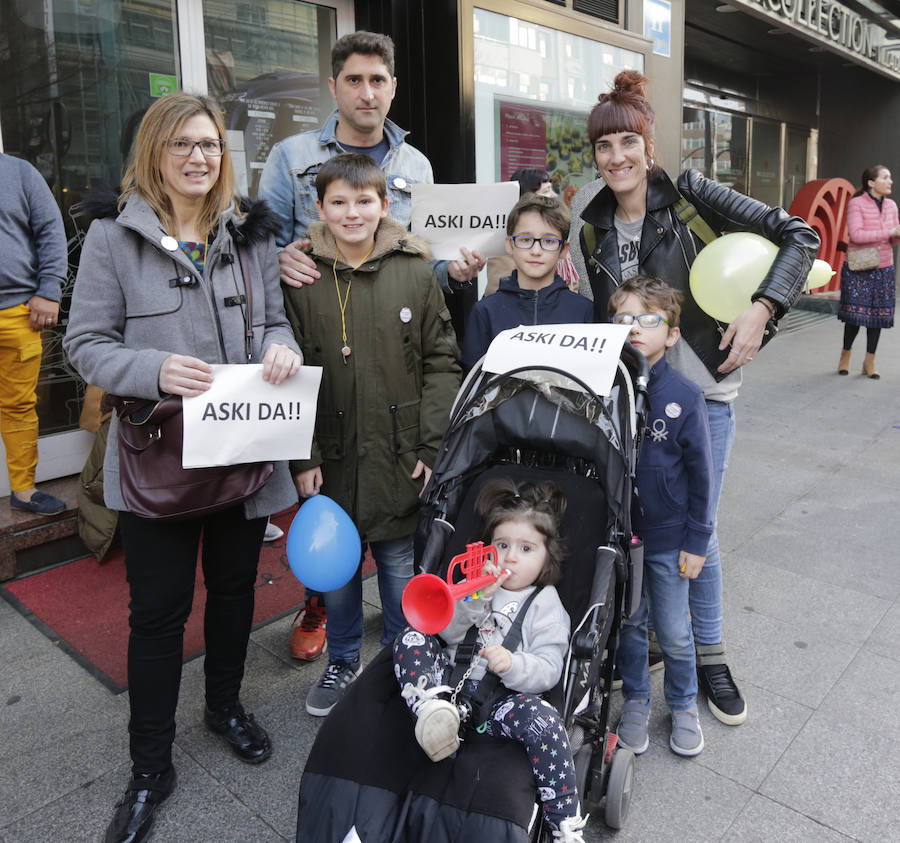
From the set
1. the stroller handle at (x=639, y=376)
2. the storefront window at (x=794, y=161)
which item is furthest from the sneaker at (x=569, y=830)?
the storefront window at (x=794, y=161)

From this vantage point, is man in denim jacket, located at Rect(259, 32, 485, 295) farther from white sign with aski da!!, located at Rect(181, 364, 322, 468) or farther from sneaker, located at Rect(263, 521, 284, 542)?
sneaker, located at Rect(263, 521, 284, 542)

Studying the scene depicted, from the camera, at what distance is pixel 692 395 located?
2.61 meters

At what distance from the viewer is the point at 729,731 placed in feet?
9.50

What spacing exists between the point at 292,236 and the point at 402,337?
84 cm

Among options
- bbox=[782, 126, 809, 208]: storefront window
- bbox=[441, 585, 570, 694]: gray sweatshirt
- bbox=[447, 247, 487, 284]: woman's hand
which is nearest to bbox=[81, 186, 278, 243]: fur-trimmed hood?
bbox=[447, 247, 487, 284]: woman's hand

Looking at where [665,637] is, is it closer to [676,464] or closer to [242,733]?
[676,464]

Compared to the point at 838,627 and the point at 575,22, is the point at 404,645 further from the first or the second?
the point at 575,22

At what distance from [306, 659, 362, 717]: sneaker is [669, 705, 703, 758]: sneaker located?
3.98 ft

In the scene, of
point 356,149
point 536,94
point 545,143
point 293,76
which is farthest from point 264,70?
point 356,149

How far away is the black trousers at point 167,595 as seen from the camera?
2344 mm

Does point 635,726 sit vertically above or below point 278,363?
below

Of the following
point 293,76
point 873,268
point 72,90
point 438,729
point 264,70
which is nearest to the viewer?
point 438,729

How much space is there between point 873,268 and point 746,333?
260 inches

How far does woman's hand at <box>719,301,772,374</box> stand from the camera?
2682mm
